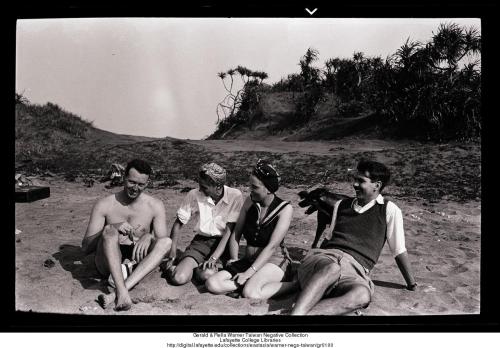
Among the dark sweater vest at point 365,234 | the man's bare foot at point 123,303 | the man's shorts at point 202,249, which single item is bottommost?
the man's bare foot at point 123,303

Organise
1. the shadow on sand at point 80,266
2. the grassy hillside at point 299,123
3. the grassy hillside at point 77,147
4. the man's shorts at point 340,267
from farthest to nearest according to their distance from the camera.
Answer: the grassy hillside at point 299,123, the grassy hillside at point 77,147, the shadow on sand at point 80,266, the man's shorts at point 340,267

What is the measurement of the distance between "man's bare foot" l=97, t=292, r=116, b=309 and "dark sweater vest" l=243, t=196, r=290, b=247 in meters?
1.29

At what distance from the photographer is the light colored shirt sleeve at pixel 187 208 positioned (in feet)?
15.8

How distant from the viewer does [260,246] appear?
178 inches

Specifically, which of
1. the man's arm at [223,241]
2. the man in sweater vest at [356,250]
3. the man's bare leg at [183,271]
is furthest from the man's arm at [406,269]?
the man's bare leg at [183,271]

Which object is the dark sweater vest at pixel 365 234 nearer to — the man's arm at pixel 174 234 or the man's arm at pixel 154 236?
the man's arm at pixel 174 234

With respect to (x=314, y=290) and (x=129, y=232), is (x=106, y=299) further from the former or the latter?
(x=314, y=290)

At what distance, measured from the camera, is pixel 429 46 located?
5.59m

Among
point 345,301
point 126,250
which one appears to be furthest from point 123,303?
point 345,301

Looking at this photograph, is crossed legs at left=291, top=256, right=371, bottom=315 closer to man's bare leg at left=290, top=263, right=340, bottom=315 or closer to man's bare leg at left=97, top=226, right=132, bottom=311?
man's bare leg at left=290, top=263, right=340, bottom=315

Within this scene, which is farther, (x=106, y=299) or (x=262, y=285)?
(x=262, y=285)

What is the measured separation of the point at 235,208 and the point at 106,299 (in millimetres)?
1433
